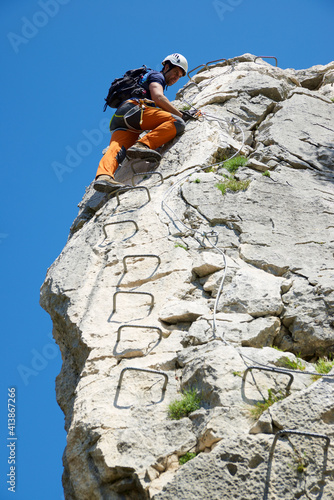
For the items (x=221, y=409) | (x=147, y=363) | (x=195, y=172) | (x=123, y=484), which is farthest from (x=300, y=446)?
(x=195, y=172)

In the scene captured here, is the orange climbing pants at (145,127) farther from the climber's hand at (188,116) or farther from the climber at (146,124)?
the climber's hand at (188,116)

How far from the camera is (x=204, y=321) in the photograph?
525 cm

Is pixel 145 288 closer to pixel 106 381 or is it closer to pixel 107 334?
pixel 107 334

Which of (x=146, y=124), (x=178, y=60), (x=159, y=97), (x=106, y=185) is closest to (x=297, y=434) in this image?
(x=106, y=185)

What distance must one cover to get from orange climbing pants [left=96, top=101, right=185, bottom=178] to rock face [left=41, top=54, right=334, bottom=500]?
24cm

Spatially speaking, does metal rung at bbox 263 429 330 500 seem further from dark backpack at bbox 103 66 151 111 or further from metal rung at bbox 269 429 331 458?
dark backpack at bbox 103 66 151 111

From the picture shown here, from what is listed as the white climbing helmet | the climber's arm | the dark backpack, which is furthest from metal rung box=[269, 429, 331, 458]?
the white climbing helmet

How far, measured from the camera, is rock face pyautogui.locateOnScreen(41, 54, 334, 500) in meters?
3.93

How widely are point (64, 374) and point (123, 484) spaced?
2.35 m

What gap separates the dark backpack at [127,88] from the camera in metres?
8.68

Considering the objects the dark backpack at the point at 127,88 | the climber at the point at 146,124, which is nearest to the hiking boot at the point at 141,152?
the climber at the point at 146,124

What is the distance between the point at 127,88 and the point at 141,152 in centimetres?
125

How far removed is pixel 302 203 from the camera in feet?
23.0

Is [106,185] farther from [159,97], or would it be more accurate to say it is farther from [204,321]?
[204,321]
